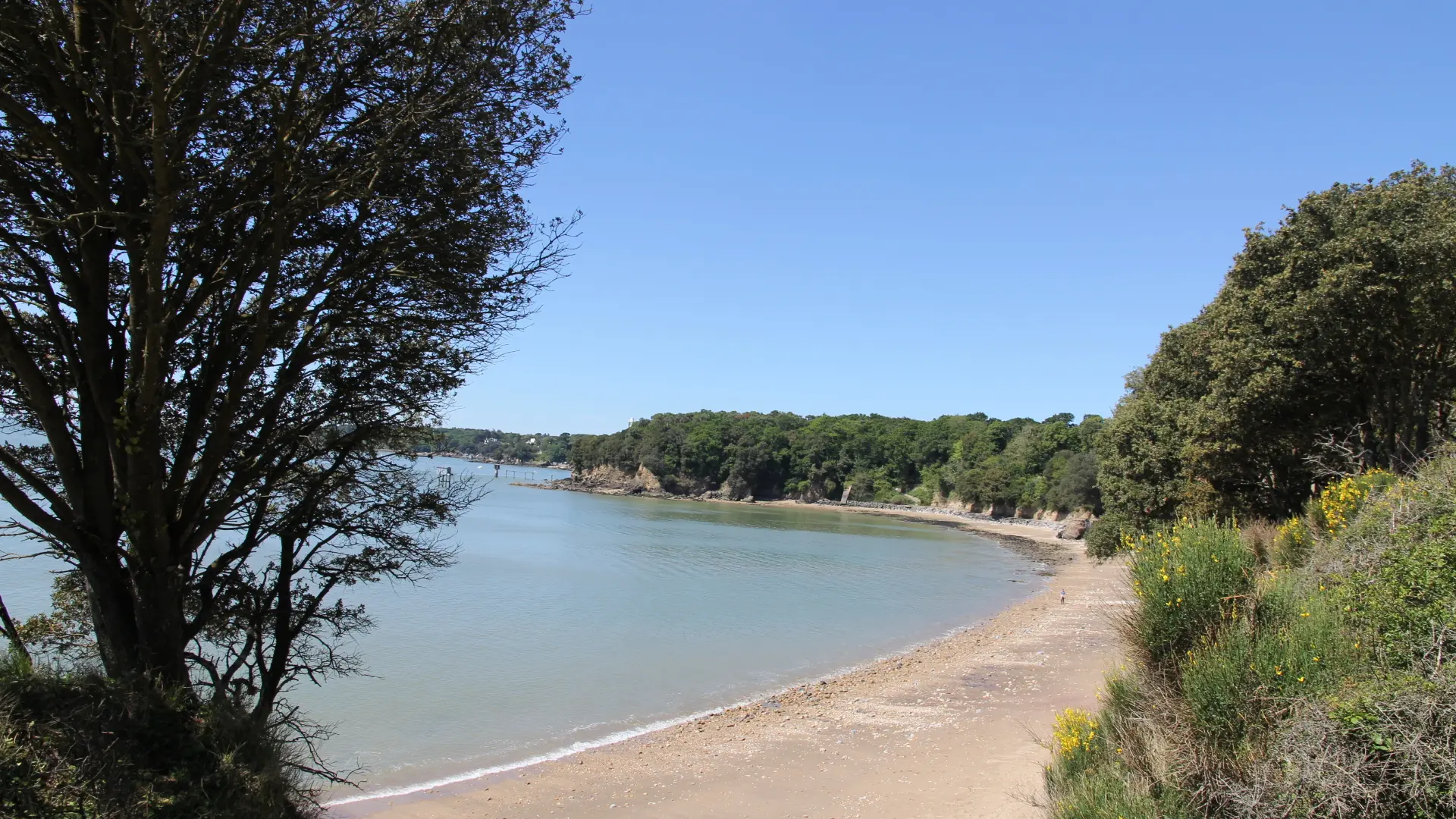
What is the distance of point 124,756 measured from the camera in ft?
14.1

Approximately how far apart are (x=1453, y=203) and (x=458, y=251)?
17.6m

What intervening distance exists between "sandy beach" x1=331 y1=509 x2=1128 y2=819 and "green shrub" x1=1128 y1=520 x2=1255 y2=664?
0.69 meters

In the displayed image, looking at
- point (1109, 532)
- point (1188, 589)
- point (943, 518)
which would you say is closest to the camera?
point (1188, 589)

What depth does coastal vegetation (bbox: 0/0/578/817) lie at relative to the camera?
459 centimetres

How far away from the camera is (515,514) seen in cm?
7356

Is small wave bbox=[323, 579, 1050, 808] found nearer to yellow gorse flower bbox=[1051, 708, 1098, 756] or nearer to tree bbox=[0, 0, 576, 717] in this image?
tree bbox=[0, 0, 576, 717]

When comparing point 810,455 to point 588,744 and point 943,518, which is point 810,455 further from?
point 588,744

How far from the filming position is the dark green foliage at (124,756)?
12.1 ft

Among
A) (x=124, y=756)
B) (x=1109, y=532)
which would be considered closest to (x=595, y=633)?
(x=1109, y=532)

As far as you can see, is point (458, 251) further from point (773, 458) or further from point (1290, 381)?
point (773, 458)

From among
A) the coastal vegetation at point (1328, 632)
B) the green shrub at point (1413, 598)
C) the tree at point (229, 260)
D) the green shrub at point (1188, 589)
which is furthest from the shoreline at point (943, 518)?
the tree at point (229, 260)

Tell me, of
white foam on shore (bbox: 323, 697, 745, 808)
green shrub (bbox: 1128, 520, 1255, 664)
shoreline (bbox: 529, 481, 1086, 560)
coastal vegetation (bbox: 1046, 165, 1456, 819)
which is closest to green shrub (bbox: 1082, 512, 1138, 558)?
coastal vegetation (bbox: 1046, 165, 1456, 819)

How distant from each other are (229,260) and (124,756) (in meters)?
3.10

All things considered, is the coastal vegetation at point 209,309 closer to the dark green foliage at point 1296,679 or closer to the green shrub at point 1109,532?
the dark green foliage at point 1296,679
